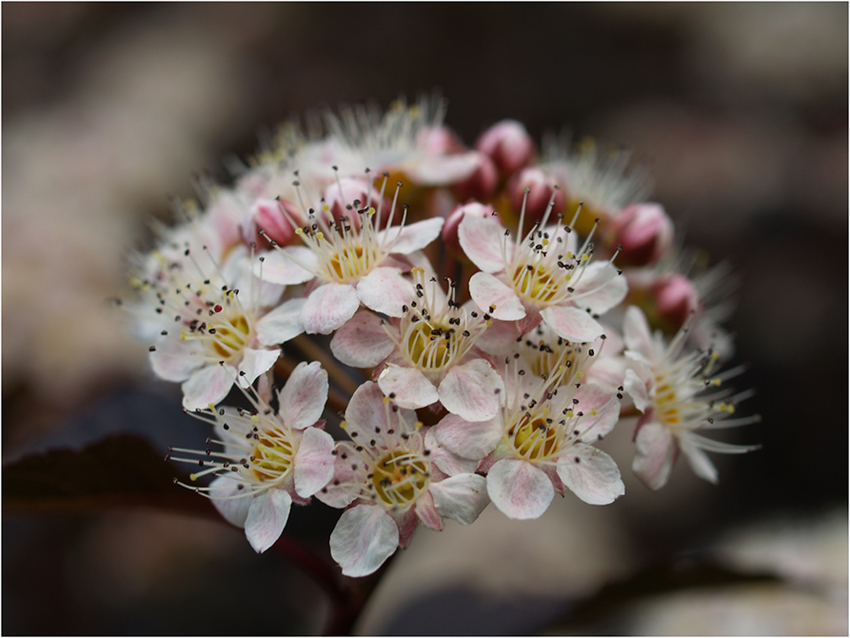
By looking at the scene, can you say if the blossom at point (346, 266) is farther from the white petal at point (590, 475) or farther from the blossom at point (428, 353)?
the white petal at point (590, 475)

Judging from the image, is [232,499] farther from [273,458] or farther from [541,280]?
[541,280]

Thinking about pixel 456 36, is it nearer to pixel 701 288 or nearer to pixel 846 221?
pixel 846 221

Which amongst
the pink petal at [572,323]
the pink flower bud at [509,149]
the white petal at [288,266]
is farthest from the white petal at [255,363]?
the pink flower bud at [509,149]

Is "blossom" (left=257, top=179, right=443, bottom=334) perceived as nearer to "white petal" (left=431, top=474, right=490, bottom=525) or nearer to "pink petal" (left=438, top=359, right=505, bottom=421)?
"pink petal" (left=438, top=359, right=505, bottom=421)

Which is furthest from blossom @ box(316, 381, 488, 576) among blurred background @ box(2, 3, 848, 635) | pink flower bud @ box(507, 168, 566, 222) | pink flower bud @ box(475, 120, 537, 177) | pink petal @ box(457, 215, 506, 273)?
pink flower bud @ box(475, 120, 537, 177)

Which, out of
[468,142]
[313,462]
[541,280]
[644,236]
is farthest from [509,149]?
[468,142]

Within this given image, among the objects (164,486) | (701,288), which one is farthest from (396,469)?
(701,288)
